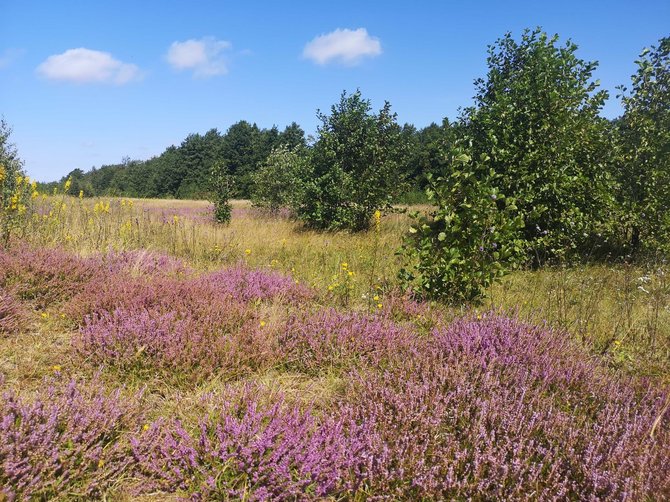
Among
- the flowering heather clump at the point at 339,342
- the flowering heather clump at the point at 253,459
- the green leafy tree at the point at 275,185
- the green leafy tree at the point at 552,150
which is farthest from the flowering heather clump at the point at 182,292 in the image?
the green leafy tree at the point at 275,185

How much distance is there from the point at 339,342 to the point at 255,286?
181 centimetres

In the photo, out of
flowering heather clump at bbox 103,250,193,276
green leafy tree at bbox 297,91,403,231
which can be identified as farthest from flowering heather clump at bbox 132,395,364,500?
green leafy tree at bbox 297,91,403,231

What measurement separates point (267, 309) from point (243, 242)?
16.9 feet

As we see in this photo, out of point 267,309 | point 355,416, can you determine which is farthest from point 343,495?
point 267,309

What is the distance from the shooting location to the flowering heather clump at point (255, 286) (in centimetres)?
479

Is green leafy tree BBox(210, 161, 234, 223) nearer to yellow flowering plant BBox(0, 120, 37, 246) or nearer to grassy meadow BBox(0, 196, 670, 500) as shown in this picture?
yellow flowering plant BBox(0, 120, 37, 246)

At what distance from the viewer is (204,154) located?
245 ft

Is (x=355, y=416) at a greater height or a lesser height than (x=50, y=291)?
lesser

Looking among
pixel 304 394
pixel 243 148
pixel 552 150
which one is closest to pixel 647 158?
pixel 552 150

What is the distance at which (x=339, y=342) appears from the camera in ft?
11.5

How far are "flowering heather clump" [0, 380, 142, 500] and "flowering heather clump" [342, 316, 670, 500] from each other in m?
1.28

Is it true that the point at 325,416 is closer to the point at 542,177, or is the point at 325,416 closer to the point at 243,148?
the point at 542,177

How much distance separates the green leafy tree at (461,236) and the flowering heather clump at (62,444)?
3.63 metres

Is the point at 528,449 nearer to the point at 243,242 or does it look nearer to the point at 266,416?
Result: the point at 266,416
